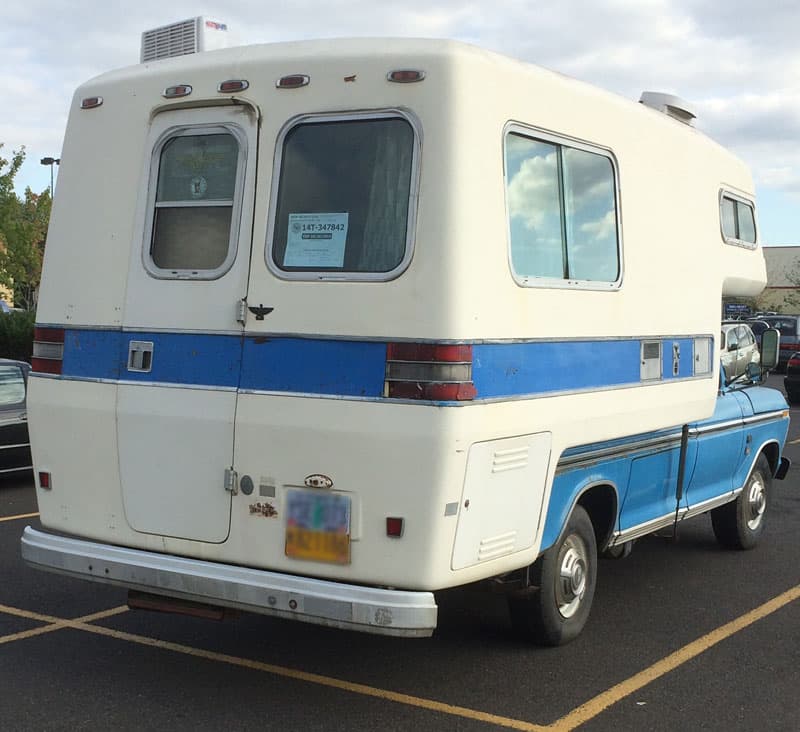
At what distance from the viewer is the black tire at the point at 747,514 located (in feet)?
28.0

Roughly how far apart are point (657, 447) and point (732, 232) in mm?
1825

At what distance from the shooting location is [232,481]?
5.18 metres

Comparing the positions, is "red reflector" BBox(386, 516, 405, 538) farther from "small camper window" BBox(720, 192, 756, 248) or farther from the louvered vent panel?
"small camper window" BBox(720, 192, 756, 248)

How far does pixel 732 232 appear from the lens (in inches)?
304

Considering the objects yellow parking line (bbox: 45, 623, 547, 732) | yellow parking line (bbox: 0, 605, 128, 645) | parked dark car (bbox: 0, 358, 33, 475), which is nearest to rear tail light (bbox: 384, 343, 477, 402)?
yellow parking line (bbox: 45, 623, 547, 732)

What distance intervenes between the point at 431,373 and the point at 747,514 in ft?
15.4

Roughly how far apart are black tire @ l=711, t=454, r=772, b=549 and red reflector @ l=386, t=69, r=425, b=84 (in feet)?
15.7

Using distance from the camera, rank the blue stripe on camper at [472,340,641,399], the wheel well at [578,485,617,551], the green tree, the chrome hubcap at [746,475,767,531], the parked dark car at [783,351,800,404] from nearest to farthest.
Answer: the blue stripe on camper at [472,340,641,399], the wheel well at [578,485,617,551], the chrome hubcap at [746,475,767,531], the parked dark car at [783,351,800,404], the green tree

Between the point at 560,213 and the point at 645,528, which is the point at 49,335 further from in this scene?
the point at 645,528

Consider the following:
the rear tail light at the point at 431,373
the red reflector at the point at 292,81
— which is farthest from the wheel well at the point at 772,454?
the red reflector at the point at 292,81

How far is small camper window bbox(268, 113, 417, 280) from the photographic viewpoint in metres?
4.98

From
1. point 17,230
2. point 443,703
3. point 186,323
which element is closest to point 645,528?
point 443,703

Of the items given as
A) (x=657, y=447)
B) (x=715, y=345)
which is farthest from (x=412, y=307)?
(x=715, y=345)

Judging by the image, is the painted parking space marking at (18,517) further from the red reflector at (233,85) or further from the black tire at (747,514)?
the black tire at (747,514)
